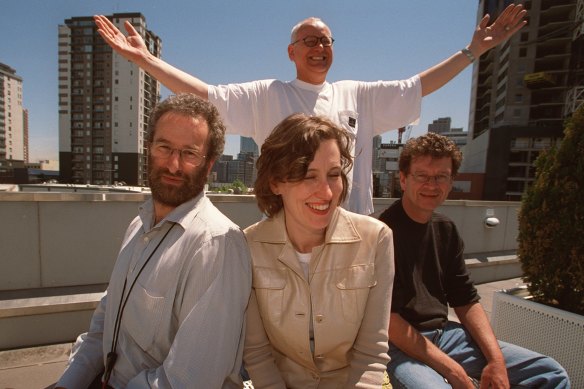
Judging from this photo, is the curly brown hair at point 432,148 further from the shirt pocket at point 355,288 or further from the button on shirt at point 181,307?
the button on shirt at point 181,307

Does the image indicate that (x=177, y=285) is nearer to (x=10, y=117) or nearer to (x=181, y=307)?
(x=181, y=307)

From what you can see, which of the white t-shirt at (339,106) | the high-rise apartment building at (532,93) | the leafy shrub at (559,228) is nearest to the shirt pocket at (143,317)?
the white t-shirt at (339,106)

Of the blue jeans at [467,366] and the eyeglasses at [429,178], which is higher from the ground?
the eyeglasses at [429,178]

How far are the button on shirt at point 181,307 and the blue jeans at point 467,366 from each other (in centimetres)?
82

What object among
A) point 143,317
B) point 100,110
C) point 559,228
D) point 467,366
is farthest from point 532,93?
point 100,110

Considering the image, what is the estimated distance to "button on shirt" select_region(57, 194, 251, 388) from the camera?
4.30ft

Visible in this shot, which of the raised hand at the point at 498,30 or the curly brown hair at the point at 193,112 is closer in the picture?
→ the curly brown hair at the point at 193,112

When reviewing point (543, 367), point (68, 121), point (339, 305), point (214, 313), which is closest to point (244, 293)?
point (214, 313)

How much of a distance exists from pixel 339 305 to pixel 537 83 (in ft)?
202

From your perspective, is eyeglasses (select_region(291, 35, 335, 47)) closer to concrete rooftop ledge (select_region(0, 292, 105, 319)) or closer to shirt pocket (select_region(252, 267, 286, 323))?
shirt pocket (select_region(252, 267, 286, 323))

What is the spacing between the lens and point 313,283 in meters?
1.49

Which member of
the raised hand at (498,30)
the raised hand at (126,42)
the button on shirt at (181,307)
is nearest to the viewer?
the button on shirt at (181,307)

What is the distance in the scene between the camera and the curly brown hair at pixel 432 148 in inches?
84.7

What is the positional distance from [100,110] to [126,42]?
93670mm
